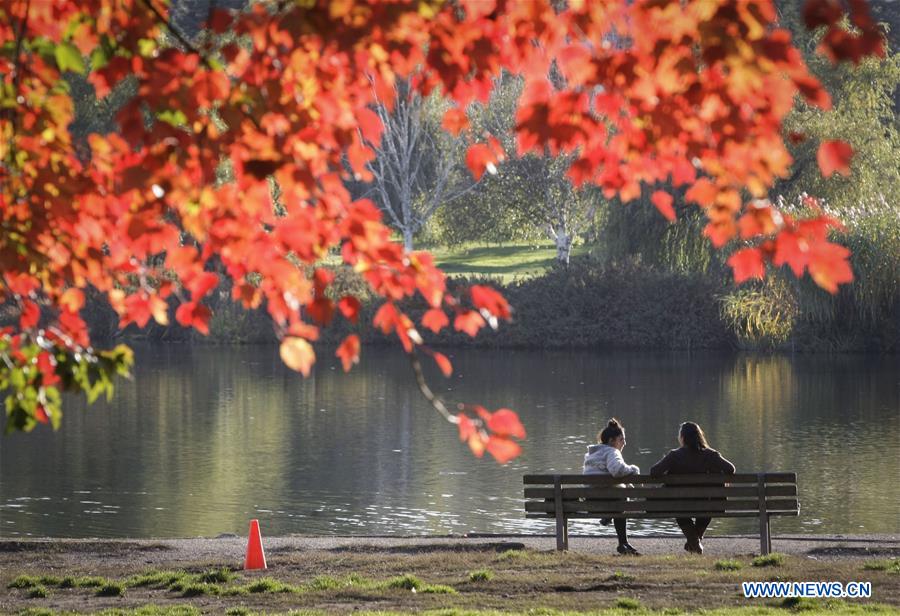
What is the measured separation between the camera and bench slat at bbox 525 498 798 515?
12.5 metres

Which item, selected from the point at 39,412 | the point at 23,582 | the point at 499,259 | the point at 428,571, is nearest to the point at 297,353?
the point at 39,412

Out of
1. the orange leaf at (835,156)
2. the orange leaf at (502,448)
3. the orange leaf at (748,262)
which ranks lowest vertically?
the orange leaf at (502,448)

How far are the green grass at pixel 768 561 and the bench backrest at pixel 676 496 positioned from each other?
61cm

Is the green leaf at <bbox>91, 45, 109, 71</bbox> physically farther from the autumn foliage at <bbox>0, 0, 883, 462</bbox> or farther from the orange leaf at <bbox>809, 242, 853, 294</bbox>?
the orange leaf at <bbox>809, 242, 853, 294</bbox>

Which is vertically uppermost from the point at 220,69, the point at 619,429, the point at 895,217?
the point at 895,217

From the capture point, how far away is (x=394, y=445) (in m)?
27.9

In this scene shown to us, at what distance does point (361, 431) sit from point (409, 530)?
11.9 metres

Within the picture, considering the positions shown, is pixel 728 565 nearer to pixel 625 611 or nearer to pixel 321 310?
pixel 625 611

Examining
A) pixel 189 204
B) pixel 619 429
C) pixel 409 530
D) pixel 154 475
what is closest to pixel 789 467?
pixel 409 530

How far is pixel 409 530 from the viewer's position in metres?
18.5

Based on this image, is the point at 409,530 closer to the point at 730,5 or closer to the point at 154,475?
the point at 154,475

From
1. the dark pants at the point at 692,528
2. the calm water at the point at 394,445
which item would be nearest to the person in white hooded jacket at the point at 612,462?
the dark pants at the point at 692,528

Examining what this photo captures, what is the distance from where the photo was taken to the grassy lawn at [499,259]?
79125mm

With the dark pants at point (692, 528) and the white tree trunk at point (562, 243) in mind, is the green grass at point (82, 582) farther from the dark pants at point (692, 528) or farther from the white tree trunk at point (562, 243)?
the white tree trunk at point (562, 243)
